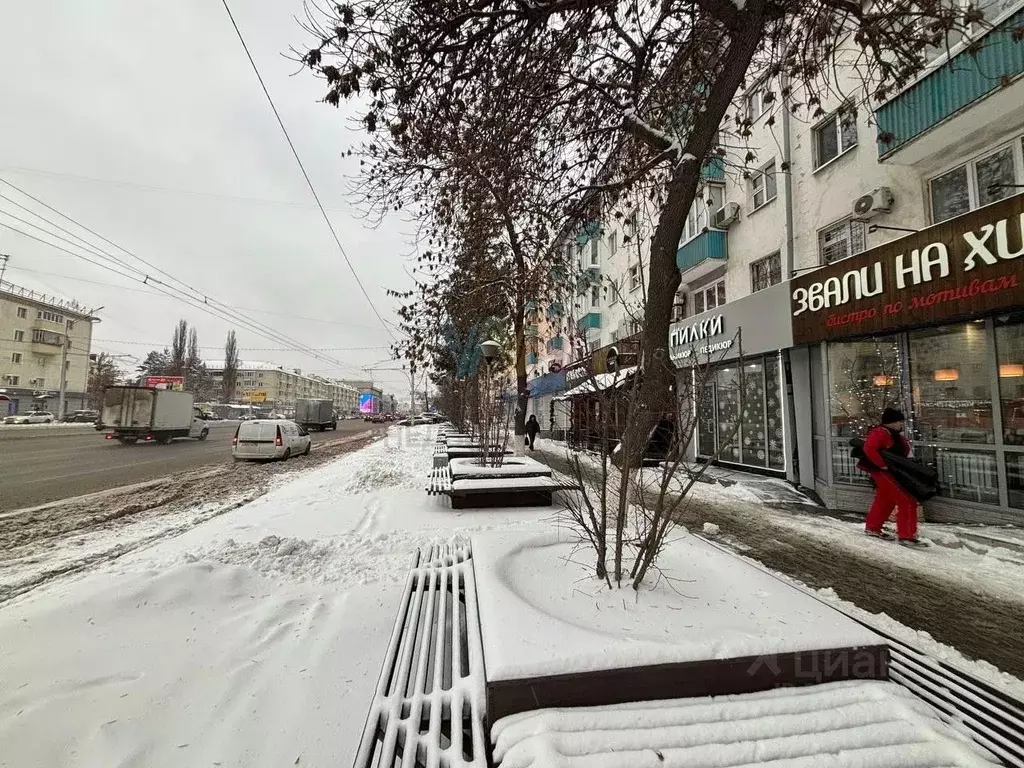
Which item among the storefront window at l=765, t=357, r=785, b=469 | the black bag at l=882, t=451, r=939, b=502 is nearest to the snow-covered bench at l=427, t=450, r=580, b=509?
the black bag at l=882, t=451, r=939, b=502

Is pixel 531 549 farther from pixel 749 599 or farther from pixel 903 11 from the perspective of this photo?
pixel 903 11

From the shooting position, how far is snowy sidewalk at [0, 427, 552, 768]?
2.03 metres

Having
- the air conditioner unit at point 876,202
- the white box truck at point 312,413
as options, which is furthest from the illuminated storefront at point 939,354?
the white box truck at point 312,413

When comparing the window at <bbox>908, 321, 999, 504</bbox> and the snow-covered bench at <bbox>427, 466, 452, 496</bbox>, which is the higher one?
the window at <bbox>908, 321, 999, 504</bbox>

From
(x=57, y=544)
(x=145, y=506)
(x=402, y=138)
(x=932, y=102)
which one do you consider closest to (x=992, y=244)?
(x=932, y=102)

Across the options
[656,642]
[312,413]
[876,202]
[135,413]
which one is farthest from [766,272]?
[312,413]

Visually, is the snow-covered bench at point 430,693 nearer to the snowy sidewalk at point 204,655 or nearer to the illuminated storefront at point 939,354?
the snowy sidewalk at point 204,655

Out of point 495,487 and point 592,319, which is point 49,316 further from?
point 495,487

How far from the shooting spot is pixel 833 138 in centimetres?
1004

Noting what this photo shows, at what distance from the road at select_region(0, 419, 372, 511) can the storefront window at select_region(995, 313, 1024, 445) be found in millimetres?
15155

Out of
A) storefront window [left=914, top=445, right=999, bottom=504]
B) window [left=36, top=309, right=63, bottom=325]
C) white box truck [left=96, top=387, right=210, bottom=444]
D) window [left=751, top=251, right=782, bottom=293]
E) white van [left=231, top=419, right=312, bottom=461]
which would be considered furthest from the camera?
window [left=36, top=309, right=63, bottom=325]

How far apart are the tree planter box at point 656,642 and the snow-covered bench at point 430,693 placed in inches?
7.3

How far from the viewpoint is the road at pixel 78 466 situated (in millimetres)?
9219

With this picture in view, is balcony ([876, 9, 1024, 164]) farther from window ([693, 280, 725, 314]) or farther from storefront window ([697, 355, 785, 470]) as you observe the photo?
window ([693, 280, 725, 314])
